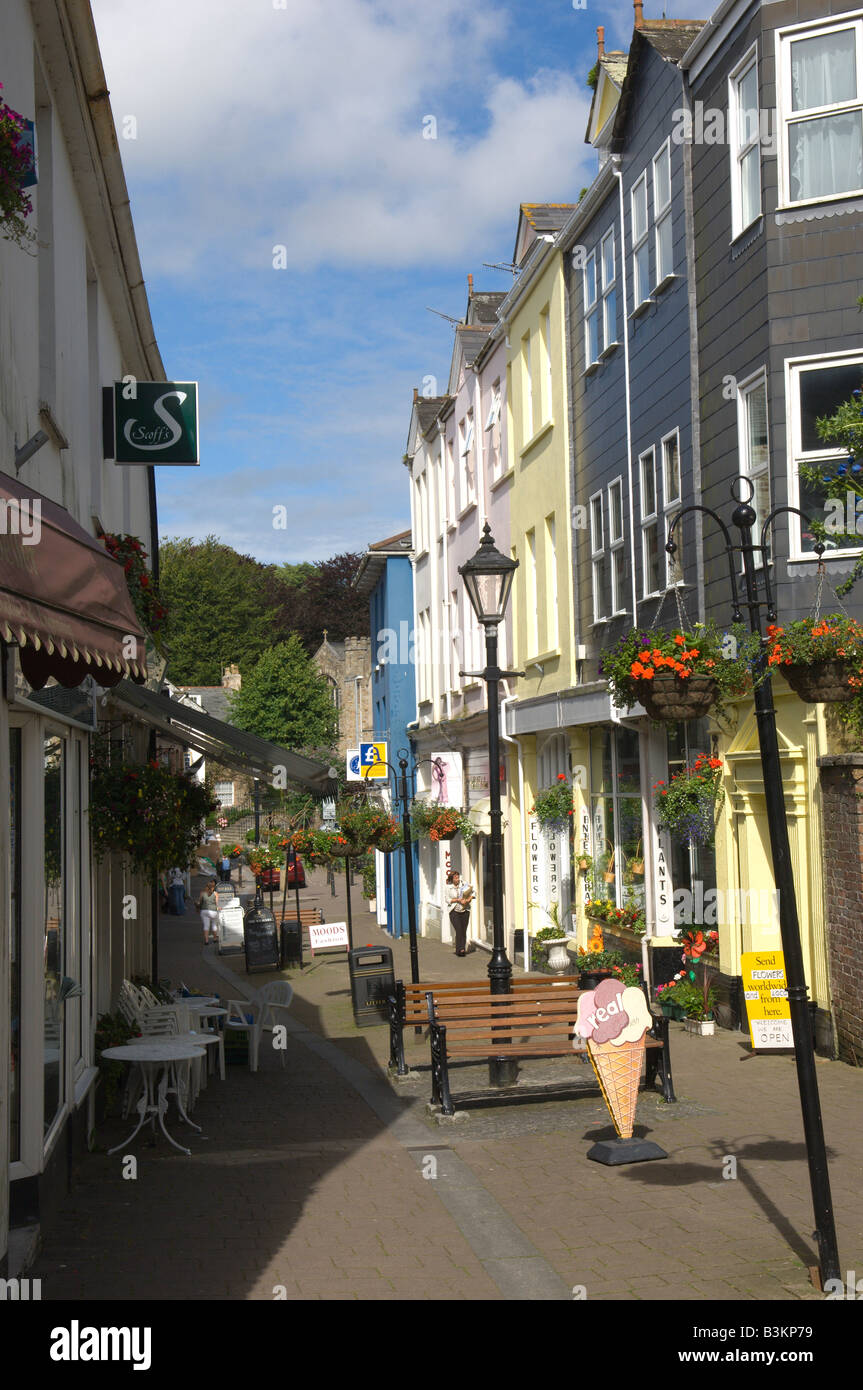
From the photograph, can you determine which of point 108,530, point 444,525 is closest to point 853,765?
point 108,530

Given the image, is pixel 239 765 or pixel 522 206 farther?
pixel 522 206

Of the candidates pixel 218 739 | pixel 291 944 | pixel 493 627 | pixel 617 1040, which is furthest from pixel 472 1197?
pixel 291 944

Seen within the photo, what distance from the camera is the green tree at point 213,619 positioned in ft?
254

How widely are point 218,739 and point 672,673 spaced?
206 inches

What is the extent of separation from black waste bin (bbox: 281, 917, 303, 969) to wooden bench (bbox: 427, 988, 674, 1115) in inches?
641

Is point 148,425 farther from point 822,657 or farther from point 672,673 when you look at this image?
point 822,657

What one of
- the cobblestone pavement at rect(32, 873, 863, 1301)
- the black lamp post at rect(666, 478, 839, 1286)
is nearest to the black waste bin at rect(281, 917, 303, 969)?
the cobblestone pavement at rect(32, 873, 863, 1301)

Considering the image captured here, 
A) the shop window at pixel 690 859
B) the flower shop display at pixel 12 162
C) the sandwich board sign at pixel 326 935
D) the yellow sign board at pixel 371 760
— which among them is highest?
the flower shop display at pixel 12 162

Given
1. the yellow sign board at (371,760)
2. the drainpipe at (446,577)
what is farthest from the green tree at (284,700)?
the drainpipe at (446,577)

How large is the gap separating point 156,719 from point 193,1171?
4419 millimetres

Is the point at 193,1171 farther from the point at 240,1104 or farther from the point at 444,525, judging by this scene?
the point at 444,525

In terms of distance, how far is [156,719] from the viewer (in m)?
12.7

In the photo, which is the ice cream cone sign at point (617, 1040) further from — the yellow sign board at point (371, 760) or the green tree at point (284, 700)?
the green tree at point (284, 700)

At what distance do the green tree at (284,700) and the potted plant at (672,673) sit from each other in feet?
187
